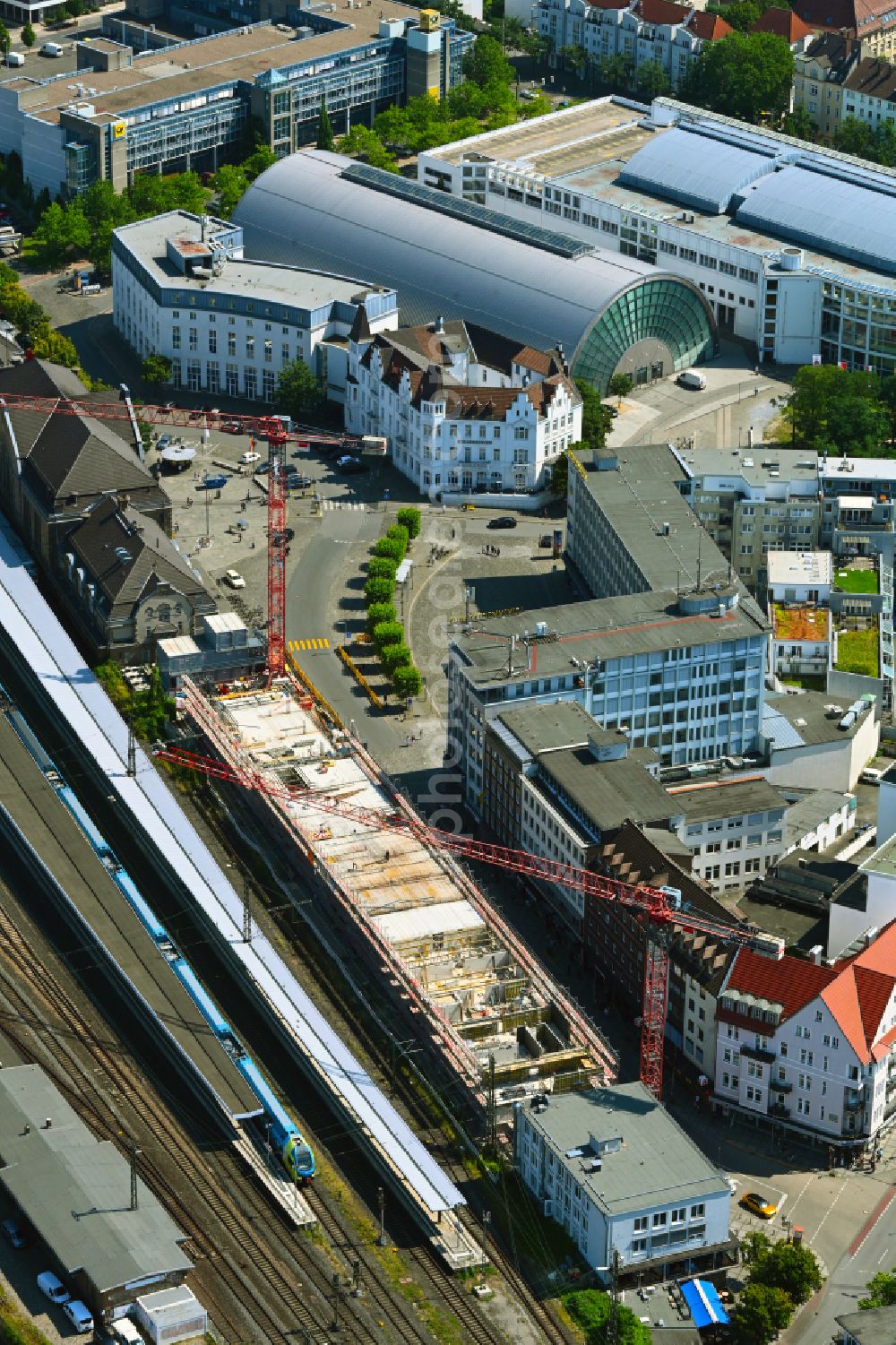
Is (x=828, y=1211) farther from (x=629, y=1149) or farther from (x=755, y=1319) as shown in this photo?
(x=755, y=1319)

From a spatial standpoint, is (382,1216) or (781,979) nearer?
(382,1216)

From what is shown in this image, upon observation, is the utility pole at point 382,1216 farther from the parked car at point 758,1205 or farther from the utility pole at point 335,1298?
the parked car at point 758,1205

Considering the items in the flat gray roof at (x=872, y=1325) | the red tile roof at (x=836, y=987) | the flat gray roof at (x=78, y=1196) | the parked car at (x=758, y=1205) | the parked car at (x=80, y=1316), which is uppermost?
the red tile roof at (x=836, y=987)

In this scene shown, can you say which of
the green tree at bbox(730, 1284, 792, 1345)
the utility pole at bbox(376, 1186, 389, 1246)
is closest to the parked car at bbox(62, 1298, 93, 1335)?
the utility pole at bbox(376, 1186, 389, 1246)

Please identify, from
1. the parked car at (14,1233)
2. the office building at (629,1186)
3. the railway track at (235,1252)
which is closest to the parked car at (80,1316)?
the parked car at (14,1233)

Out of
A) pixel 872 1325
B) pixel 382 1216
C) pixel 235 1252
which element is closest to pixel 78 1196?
pixel 235 1252
